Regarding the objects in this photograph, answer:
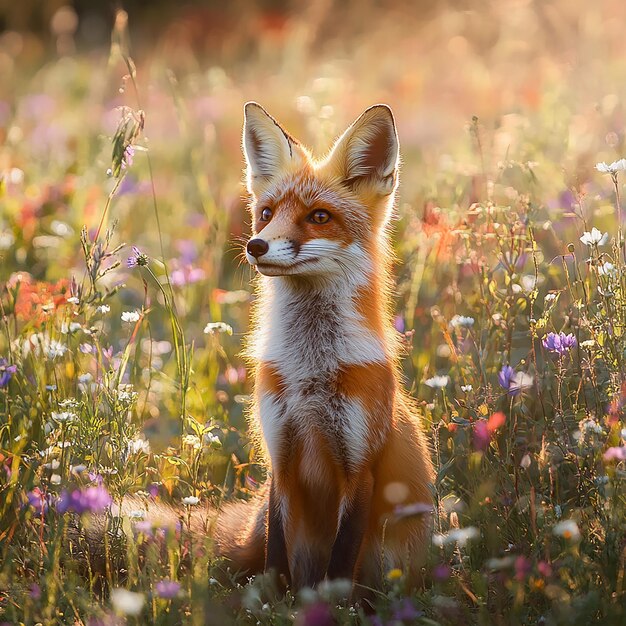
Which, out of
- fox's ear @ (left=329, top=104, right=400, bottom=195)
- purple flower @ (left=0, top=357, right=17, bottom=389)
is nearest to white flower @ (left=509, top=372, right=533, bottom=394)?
fox's ear @ (left=329, top=104, right=400, bottom=195)

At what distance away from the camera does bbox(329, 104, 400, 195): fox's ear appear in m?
3.79

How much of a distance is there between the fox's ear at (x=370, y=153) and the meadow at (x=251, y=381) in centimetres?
56

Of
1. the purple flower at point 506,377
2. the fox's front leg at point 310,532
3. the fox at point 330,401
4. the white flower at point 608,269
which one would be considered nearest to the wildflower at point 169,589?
the fox at point 330,401

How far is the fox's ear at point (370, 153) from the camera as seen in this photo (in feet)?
12.5

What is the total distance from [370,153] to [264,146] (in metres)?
0.58

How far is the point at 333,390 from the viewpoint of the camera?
3.52 m

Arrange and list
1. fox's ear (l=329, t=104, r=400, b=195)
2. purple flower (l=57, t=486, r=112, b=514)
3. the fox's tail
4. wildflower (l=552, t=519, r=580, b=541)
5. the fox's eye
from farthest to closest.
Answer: fox's ear (l=329, t=104, r=400, b=195) < the fox's eye < the fox's tail < purple flower (l=57, t=486, r=112, b=514) < wildflower (l=552, t=519, r=580, b=541)

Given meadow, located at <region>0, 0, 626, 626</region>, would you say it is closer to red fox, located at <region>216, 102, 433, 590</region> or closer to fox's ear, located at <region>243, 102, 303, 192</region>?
red fox, located at <region>216, 102, 433, 590</region>

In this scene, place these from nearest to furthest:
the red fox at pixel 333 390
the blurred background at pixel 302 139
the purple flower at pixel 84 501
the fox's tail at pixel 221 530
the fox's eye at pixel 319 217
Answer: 1. the purple flower at pixel 84 501
2. the red fox at pixel 333 390
3. the fox's tail at pixel 221 530
4. the fox's eye at pixel 319 217
5. the blurred background at pixel 302 139

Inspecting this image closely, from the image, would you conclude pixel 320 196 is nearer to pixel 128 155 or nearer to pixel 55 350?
pixel 128 155

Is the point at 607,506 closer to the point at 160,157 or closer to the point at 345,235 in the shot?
the point at 345,235

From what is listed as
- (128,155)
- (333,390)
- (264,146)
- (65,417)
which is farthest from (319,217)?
(65,417)

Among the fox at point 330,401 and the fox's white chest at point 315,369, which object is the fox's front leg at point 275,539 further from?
the fox's white chest at point 315,369

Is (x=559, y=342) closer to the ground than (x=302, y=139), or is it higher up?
closer to the ground
